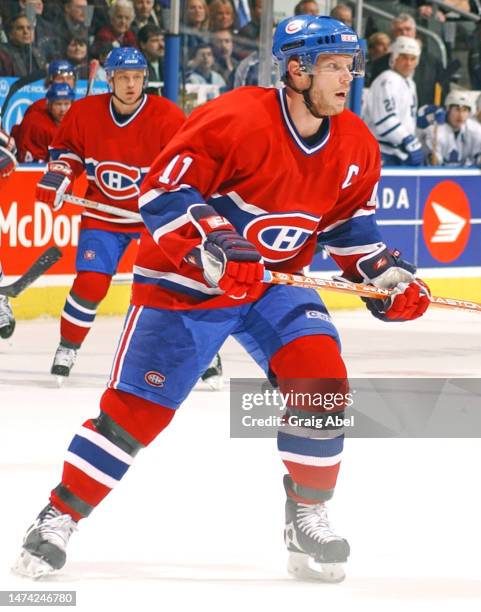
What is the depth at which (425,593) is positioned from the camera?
2.89 metres

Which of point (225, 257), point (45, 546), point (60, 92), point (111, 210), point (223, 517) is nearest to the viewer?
point (225, 257)

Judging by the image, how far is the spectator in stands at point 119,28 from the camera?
7375 millimetres

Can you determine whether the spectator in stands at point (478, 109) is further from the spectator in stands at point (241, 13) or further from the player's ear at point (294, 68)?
the player's ear at point (294, 68)

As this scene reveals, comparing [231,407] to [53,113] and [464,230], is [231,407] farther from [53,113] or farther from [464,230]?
[464,230]

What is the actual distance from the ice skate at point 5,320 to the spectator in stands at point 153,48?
1.86m

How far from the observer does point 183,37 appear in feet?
24.9

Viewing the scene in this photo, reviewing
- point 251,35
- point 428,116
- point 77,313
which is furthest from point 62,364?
point 428,116

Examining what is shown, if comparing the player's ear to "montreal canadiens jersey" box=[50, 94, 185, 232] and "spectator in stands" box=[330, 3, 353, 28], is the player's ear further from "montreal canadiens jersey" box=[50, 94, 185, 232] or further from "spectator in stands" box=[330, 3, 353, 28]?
"spectator in stands" box=[330, 3, 353, 28]

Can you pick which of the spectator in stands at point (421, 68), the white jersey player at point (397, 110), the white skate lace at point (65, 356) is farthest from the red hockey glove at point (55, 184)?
the spectator in stands at point (421, 68)

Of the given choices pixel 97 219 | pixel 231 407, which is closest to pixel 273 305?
pixel 231 407

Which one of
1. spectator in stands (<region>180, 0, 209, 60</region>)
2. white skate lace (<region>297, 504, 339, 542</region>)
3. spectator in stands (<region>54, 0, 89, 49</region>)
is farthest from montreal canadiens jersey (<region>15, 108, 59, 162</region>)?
white skate lace (<region>297, 504, 339, 542</region>)

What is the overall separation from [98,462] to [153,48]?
4.89 meters

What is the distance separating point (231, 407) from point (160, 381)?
7.64ft

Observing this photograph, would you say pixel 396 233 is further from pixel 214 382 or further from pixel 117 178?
pixel 214 382
